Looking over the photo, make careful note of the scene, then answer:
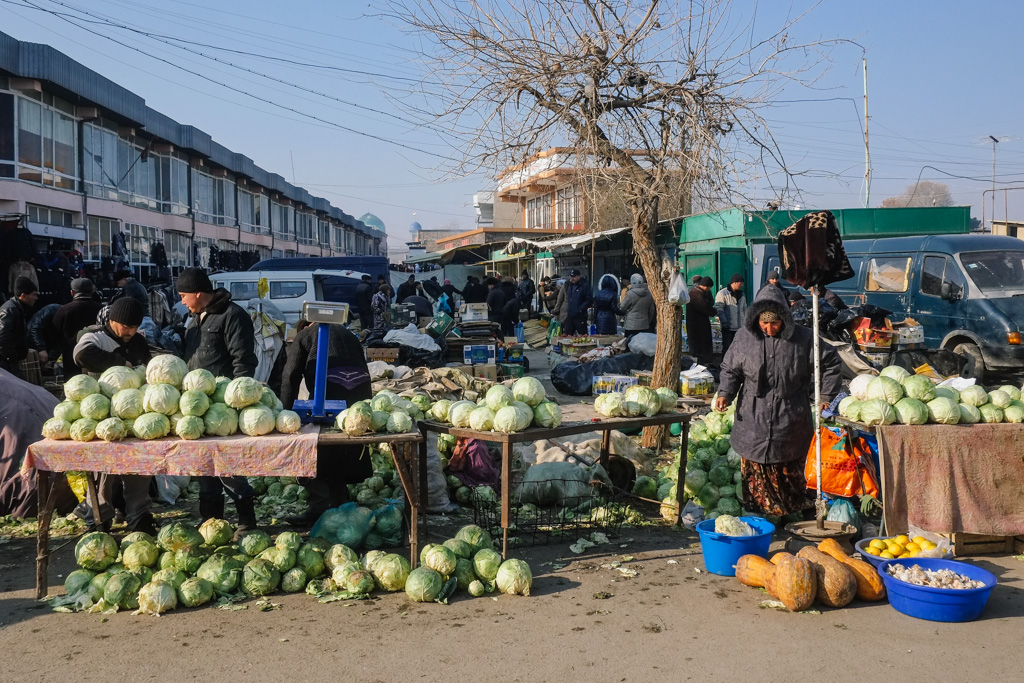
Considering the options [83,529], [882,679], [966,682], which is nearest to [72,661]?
[83,529]

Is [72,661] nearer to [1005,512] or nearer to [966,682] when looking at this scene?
[966,682]

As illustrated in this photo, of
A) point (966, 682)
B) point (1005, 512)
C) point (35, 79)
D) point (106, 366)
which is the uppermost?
point (35, 79)

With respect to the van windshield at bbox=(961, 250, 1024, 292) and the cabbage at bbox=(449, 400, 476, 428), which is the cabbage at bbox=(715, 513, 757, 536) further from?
the van windshield at bbox=(961, 250, 1024, 292)

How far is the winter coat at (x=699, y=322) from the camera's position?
13.0 meters

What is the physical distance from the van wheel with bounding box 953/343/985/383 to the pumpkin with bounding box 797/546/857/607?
26.5 ft

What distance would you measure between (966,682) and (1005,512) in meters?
2.14

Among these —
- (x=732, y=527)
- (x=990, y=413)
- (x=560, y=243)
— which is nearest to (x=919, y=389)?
(x=990, y=413)

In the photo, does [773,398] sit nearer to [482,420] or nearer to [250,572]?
[482,420]

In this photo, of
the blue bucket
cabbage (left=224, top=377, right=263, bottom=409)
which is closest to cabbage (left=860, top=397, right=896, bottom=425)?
the blue bucket

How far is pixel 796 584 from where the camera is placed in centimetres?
448

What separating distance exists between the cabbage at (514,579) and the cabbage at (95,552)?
2.40 m

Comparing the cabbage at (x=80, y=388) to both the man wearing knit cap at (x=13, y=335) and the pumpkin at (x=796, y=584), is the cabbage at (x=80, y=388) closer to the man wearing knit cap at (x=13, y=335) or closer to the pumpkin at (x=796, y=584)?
the pumpkin at (x=796, y=584)

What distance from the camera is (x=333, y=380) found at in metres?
5.98

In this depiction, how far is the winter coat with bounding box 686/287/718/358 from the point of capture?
1305cm
